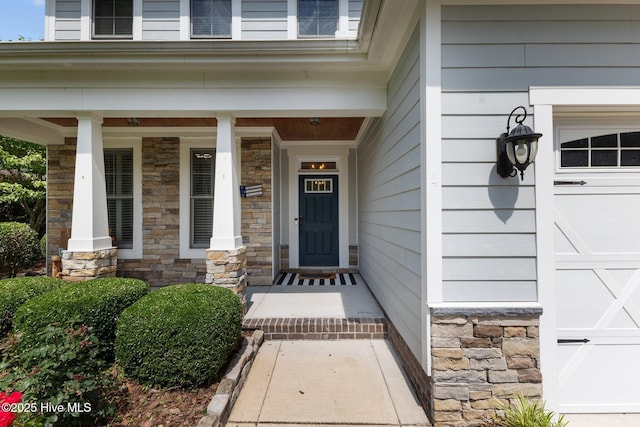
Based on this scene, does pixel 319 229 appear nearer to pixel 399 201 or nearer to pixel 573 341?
pixel 399 201

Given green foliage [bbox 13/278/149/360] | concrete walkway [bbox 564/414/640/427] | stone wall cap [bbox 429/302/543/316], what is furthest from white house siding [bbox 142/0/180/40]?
concrete walkway [bbox 564/414/640/427]

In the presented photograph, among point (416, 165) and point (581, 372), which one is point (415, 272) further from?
point (581, 372)

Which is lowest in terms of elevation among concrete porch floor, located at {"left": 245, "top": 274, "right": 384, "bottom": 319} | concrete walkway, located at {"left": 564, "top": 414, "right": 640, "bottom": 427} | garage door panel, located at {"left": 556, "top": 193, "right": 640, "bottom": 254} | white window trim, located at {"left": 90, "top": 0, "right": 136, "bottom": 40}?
concrete walkway, located at {"left": 564, "top": 414, "right": 640, "bottom": 427}

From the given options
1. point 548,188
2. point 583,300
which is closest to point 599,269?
point 583,300

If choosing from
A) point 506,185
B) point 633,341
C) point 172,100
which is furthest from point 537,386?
point 172,100

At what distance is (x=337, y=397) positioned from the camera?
2205mm

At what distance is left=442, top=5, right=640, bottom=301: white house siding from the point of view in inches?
77.7

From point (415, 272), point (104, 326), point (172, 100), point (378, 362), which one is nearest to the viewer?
point (415, 272)

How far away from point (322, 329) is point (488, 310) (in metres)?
1.72

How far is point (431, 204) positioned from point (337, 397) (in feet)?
5.44

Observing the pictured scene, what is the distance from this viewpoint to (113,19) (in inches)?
193

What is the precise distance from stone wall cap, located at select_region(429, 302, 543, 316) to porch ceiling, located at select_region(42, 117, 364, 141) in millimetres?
2988

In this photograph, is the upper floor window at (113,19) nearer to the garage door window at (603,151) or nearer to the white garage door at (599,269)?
the garage door window at (603,151)

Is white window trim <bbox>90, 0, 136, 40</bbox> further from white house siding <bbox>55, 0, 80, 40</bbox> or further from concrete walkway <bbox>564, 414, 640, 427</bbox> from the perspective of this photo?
concrete walkway <bbox>564, 414, 640, 427</bbox>
